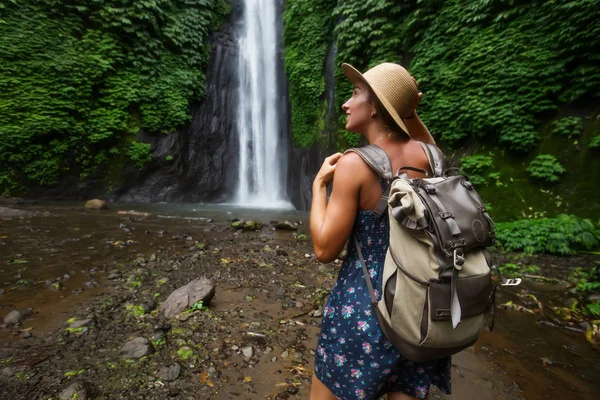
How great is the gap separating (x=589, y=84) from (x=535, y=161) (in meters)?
1.70

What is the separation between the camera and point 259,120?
60.0 ft

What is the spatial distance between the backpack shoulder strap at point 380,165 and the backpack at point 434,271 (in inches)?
3.2

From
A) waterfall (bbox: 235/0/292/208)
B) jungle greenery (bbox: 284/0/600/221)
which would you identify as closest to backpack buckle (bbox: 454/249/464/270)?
jungle greenery (bbox: 284/0/600/221)

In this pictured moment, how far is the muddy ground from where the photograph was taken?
199 centimetres

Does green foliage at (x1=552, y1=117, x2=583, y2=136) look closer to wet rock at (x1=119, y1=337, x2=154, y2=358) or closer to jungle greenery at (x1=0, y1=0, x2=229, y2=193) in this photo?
wet rock at (x1=119, y1=337, x2=154, y2=358)

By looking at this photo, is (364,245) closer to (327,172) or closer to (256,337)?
(327,172)

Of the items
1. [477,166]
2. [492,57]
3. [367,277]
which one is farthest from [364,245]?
[492,57]

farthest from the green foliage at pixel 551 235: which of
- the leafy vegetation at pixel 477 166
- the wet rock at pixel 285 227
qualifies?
the wet rock at pixel 285 227

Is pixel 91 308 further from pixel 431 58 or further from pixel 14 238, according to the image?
pixel 431 58

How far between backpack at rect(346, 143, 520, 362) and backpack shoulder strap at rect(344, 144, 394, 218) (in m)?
0.08

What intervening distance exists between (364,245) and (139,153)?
1533 cm

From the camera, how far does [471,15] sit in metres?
7.77

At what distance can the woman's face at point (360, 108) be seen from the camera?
1.28m

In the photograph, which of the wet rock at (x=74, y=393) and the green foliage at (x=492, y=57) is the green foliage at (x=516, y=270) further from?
the wet rock at (x=74, y=393)
